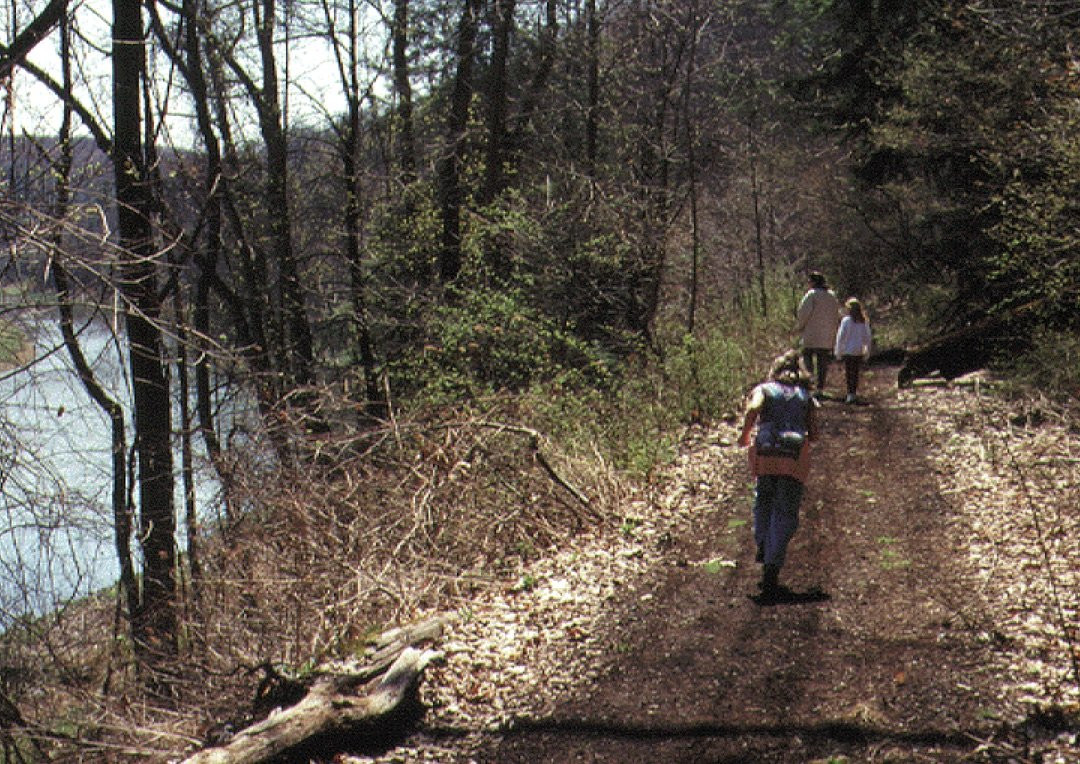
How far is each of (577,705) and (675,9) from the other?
1643 centimetres

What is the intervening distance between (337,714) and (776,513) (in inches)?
144

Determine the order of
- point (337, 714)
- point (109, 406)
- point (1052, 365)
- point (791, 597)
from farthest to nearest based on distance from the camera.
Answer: point (1052, 365) < point (109, 406) < point (791, 597) < point (337, 714)

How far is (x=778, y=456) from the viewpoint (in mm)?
8148

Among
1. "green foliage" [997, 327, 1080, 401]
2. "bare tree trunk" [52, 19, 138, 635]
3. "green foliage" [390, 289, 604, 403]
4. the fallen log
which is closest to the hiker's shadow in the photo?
the fallen log

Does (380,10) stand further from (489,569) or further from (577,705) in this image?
(577,705)

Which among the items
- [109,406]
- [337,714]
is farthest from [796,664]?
[109,406]

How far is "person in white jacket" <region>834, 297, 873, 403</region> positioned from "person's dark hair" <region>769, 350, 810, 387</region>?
834 centimetres

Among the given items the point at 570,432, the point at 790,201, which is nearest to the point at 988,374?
the point at 570,432

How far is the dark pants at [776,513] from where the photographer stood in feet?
26.6

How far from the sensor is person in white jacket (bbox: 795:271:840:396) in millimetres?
15828

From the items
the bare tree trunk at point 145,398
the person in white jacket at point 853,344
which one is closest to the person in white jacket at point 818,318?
the person in white jacket at point 853,344

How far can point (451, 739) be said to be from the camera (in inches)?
249

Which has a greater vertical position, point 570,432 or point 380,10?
point 380,10

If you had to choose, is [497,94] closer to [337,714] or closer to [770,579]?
[770,579]
